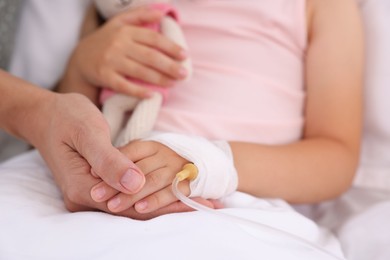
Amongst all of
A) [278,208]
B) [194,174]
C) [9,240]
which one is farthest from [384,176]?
[9,240]

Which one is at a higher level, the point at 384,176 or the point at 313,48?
the point at 313,48

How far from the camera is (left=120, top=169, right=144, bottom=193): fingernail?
28.3 inches

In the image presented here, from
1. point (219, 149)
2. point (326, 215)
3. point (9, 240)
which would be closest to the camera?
point (9, 240)

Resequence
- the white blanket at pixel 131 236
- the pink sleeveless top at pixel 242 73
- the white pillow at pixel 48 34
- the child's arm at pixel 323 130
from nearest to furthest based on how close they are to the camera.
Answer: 1. the white blanket at pixel 131 236
2. the child's arm at pixel 323 130
3. the pink sleeveless top at pixel 242 73
4. the white pillow at pixel 48 34

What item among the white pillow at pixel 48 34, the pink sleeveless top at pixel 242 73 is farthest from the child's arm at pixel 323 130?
the white pillow at pixel 48 34

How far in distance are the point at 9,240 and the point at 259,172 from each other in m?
0.42

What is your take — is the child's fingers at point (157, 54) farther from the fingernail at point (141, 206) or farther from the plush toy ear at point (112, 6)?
the fingernail at point (141, 206)

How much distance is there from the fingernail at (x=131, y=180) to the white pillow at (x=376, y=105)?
61 centimetres

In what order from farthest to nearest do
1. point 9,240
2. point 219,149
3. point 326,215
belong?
1. point 326,215
2. point 219,149
3. point 9,240

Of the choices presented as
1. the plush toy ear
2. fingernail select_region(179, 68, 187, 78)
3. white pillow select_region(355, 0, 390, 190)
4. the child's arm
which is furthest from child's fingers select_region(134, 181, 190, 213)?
white pillow select_region(355, 0, 390, 190)

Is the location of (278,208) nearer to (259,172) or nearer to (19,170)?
(259,172)

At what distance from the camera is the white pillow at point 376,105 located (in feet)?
3.82

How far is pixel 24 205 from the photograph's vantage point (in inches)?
31.2

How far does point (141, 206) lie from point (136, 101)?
1.04 ft
